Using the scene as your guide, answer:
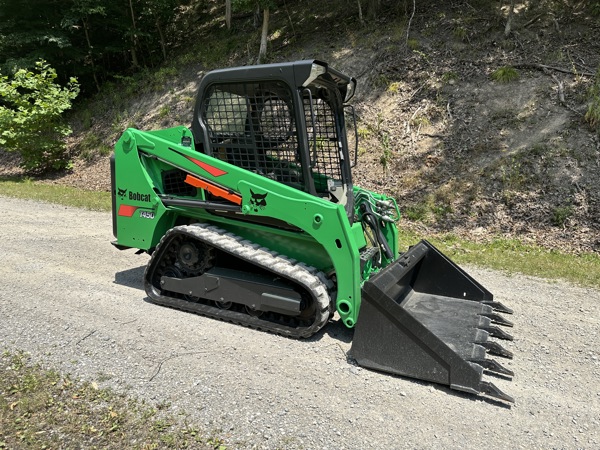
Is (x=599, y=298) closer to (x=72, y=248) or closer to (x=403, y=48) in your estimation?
(x=72, y=248)

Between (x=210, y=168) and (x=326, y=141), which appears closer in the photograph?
(x=210, y=168)

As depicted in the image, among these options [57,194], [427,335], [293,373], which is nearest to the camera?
[427,335]

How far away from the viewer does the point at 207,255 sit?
179 inches

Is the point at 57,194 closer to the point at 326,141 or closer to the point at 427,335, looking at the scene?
the point at 326,141

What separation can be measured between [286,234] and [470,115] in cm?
752

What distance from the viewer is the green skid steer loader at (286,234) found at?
3720 millimetres

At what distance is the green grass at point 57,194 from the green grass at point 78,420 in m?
7.14

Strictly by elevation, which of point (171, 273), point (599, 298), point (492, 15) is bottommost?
point (599, 298)

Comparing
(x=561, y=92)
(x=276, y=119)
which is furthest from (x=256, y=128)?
(x=561, y=92)

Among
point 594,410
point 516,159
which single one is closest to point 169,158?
point 594,410

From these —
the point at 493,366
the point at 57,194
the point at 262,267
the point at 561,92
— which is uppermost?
the point at 561,92

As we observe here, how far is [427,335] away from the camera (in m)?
3.41

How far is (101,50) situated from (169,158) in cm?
1649

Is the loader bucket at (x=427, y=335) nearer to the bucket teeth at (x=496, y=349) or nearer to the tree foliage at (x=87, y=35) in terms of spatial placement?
the bucket teeth at (x=496, y=349)
